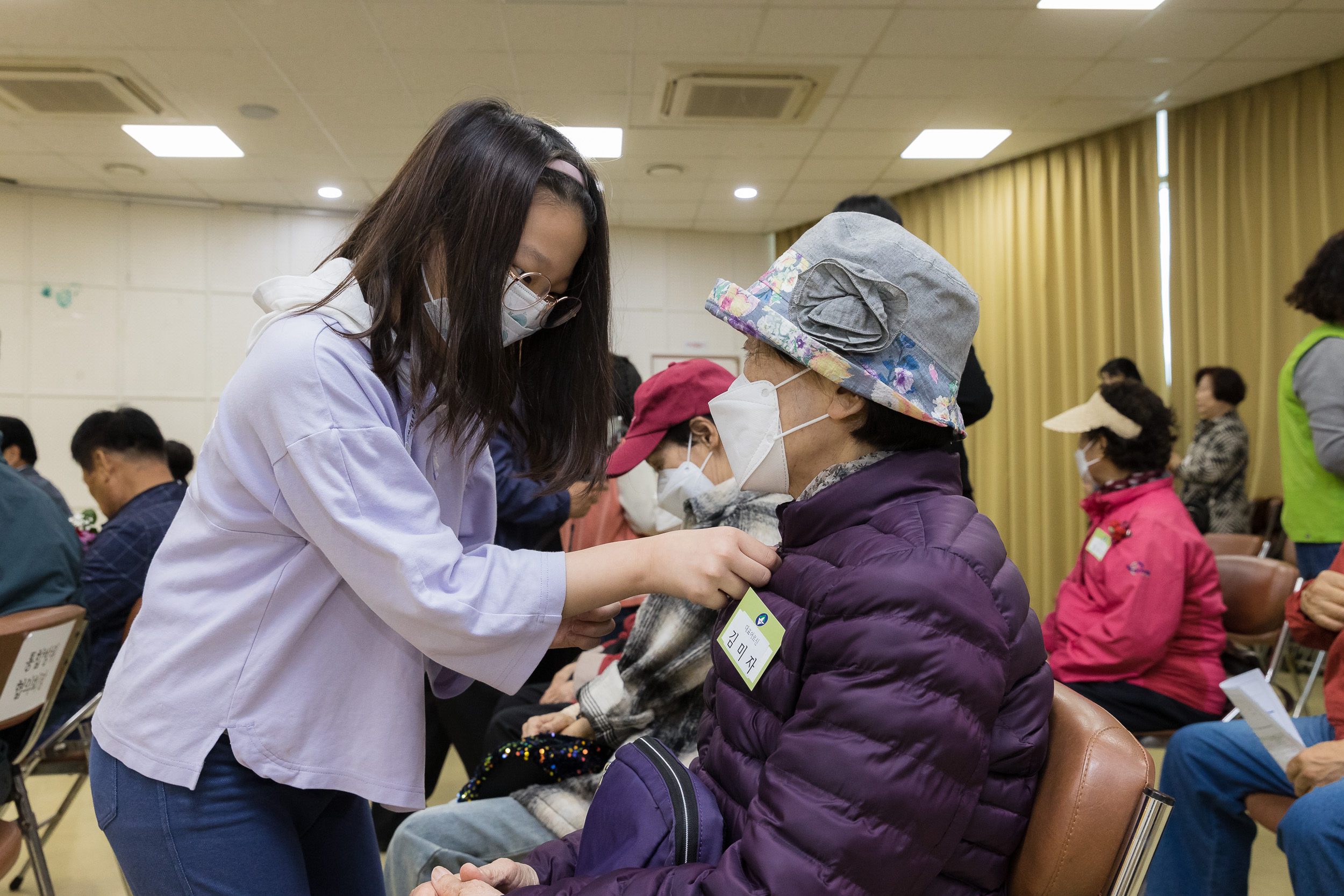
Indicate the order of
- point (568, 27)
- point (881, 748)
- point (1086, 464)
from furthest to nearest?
1. point (568, 27)
2. point (1086, 464)
3. point (881, 748)

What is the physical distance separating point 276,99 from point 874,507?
17.1ft

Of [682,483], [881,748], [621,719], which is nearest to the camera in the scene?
[881,748]

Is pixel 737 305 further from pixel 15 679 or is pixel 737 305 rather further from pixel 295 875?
pixel 15 679

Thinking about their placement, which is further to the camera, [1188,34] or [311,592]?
[1188,34]

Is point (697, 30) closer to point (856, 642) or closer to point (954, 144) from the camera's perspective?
point (954, 144)

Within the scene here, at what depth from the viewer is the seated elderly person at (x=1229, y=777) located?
1.78 m

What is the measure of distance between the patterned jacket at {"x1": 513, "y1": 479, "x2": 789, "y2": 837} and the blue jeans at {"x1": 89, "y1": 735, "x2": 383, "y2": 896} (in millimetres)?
692

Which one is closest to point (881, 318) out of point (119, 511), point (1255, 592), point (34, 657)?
point (34, 657)

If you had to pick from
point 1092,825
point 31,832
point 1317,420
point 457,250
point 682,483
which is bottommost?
point 31,832

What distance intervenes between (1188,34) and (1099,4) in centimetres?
70

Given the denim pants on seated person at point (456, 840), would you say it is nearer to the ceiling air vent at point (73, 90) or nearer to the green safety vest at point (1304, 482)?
the green safety vest at point (1304, 482)

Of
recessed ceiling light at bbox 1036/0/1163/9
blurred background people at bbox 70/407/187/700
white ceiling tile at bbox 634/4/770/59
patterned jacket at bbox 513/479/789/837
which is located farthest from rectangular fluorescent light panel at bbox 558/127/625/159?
patterned jacket at bbox 513/479/789/837

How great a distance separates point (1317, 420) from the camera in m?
2.75

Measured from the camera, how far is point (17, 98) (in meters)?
5.03
